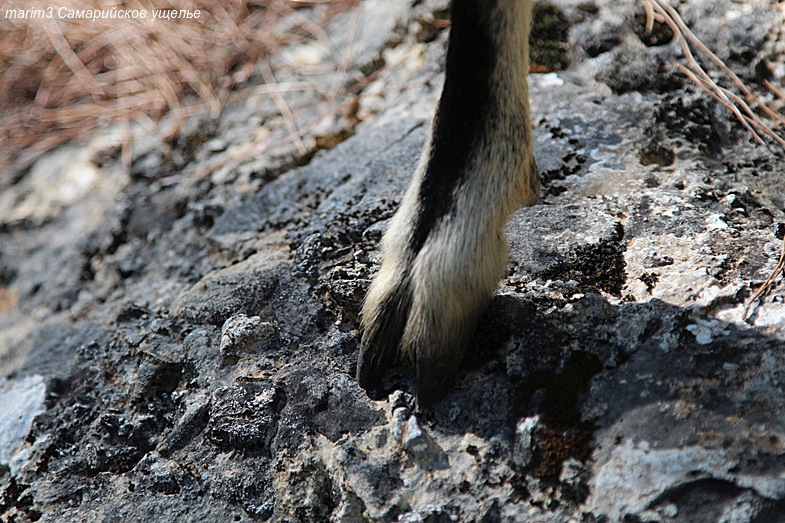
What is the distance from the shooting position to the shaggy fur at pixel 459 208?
1.43m

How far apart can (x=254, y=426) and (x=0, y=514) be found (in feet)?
→ 2.34

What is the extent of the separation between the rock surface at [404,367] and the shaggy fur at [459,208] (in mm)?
111

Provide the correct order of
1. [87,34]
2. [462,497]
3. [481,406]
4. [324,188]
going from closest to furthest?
[462,497] → [481,406] → [324,188] → [87,34]

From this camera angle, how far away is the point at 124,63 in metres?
3.38

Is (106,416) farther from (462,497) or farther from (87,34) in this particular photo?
(87,34)

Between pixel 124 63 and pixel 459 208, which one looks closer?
pixel 459 208

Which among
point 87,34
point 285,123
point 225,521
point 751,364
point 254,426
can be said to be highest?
point 87,34

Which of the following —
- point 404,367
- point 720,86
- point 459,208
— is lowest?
point 404,367

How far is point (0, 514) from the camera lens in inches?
66.9

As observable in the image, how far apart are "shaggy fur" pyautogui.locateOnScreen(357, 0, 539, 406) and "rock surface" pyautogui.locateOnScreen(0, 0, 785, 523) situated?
4.4 inches

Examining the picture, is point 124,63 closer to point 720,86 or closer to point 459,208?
point 459,208

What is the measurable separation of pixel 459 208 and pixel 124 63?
258 cm

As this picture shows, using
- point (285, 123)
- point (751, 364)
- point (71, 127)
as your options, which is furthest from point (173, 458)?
point (71, 127)

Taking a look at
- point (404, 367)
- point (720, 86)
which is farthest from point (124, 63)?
point (720, 86)
